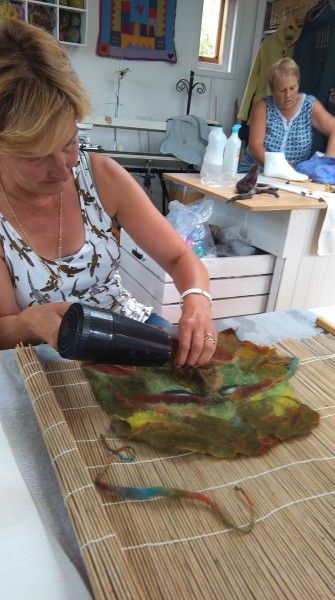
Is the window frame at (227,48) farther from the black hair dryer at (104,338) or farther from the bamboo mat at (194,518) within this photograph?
the bamboo mat at (194,518)

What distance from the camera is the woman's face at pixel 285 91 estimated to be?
2361 millimetres

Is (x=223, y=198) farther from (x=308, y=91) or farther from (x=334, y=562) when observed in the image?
(x=308, y=91)

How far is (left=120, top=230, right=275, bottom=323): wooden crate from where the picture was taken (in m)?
1.71

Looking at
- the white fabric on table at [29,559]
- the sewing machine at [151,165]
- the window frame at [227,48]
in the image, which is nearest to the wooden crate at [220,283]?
the white fabric on table at [29,559]

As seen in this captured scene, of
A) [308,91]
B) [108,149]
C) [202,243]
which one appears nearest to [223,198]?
[202,243]

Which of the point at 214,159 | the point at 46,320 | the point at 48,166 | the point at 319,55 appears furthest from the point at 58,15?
the point at 46,320

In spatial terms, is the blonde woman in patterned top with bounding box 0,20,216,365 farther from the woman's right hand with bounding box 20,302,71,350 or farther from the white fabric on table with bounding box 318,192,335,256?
the white fabric on table with bounding box 318,192,335,256

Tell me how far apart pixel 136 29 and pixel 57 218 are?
10.9 feet

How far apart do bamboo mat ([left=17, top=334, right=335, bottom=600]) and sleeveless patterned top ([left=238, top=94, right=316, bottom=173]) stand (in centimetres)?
213

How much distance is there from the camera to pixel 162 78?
3.99 m

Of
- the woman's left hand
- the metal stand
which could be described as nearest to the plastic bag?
the woman's left hand

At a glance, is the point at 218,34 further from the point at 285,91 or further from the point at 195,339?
the point at 195,339

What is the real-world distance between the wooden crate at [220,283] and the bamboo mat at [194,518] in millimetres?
1063

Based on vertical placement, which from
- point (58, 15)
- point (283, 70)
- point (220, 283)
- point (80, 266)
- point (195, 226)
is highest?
point (58, 15)
